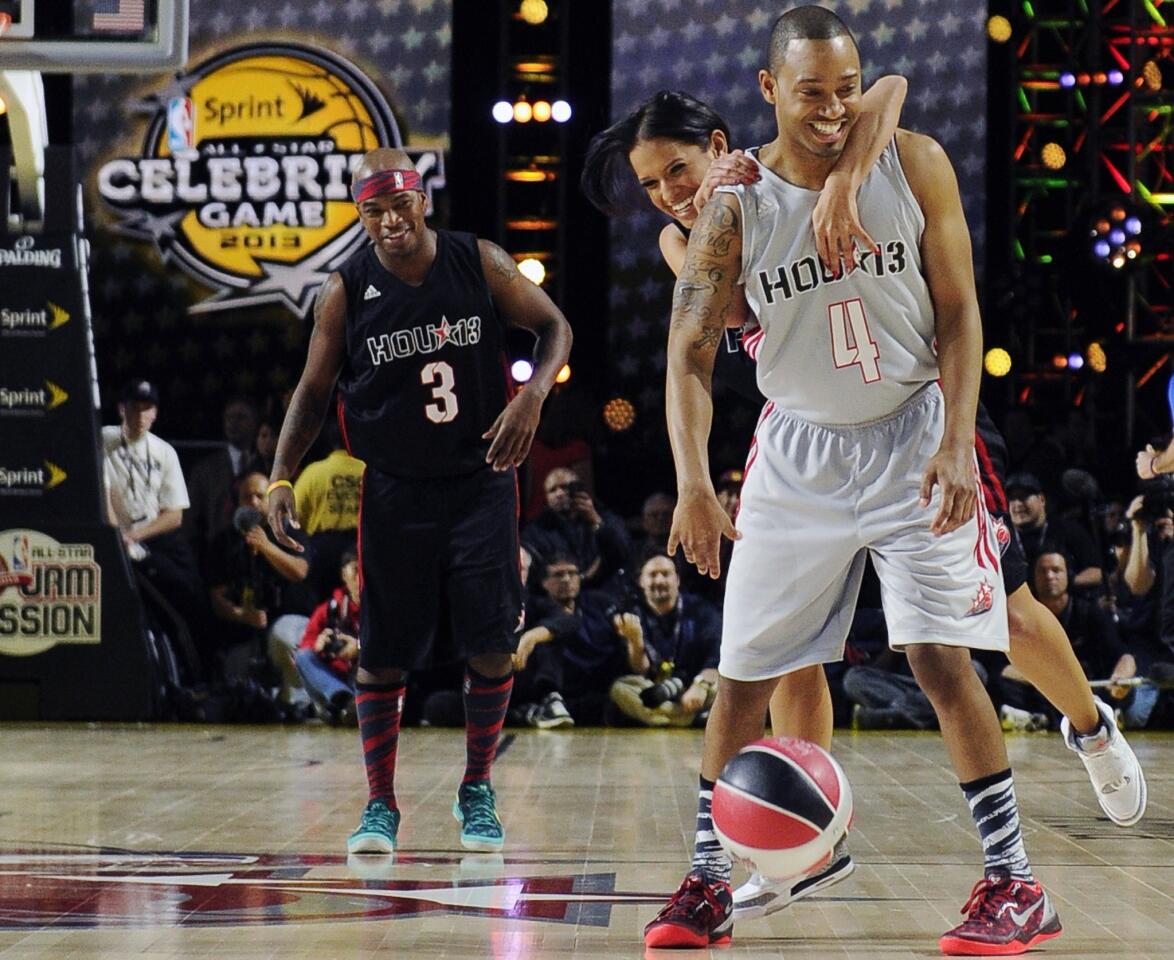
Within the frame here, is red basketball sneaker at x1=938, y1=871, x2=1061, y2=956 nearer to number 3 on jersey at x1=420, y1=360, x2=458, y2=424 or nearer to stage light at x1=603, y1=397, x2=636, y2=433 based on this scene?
number 3 on jersey at x1=420, y1=360, x2=458, y2=424

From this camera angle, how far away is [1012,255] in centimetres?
1136

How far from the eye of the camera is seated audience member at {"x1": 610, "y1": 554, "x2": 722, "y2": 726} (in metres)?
8.99

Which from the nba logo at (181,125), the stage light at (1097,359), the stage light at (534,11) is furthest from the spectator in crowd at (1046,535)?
the nba logo at (181,125)

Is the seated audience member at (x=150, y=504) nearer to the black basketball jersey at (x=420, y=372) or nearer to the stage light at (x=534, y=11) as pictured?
the stage light at (x=534, y=11)

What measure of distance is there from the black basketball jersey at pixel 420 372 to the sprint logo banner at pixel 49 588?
15.7 feet

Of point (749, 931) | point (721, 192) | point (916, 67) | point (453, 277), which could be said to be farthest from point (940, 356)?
point (916, 67)

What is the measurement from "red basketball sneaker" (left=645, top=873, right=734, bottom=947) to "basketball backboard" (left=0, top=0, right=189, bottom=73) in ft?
14.6

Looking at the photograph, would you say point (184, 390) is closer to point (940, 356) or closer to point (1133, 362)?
point (1133, 362)

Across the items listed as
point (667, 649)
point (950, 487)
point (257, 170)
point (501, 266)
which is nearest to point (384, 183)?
point (501, 266)

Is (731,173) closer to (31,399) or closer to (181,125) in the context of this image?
(31,399)

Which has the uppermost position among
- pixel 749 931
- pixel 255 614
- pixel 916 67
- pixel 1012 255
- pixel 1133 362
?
pixel 916 67

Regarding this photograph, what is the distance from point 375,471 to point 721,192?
1.77 meters

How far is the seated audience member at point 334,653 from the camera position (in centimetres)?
911

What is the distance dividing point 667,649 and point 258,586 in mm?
2291
